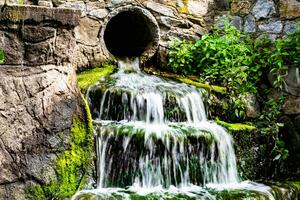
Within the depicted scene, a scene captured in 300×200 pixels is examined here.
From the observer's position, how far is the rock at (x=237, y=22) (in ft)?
19.7

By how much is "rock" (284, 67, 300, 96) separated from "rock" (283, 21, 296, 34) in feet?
2.14

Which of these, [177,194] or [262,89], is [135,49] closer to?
[262,89]

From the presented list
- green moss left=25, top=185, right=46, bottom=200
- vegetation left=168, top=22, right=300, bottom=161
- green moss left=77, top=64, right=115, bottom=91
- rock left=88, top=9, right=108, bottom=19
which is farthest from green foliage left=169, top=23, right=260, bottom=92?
green moss left=25, top=185, right=46, bottom=200

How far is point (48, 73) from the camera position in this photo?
135 inches

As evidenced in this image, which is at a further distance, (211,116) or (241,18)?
(241,18)

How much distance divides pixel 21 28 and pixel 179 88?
221cm

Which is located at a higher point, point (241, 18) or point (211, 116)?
point (241, 18)

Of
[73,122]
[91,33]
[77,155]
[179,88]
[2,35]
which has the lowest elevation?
[77,155]

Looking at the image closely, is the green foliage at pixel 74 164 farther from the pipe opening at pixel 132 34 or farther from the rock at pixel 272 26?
the rock at pixel 272 26

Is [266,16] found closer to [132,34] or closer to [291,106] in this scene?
[291,106]

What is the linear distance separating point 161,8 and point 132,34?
83 cm

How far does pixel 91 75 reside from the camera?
511 centimetres

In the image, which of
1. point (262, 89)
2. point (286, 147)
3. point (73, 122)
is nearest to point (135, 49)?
point (262, 89)

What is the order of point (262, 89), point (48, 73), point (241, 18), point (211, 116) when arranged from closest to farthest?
point (48, 73) → point (211, 116) → point (262, 89) → point (241, 18)
